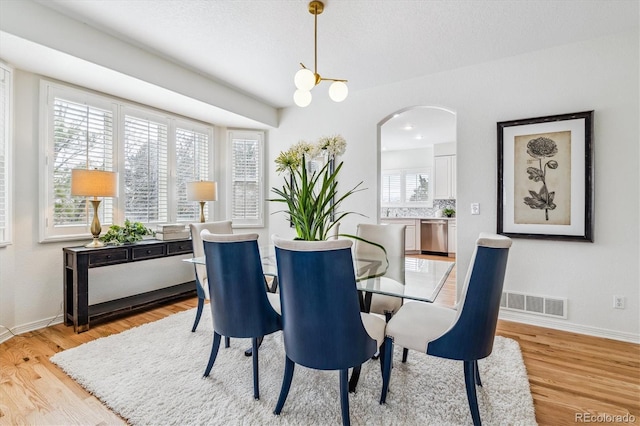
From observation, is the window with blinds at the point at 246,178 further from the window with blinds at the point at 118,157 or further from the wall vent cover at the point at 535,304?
the wall vent cover at the point at 535,304

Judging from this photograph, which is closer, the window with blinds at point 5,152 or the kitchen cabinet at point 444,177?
the window with blinds at point 5,152

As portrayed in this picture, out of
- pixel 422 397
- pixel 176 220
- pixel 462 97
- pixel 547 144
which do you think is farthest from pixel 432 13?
pixel 176 220

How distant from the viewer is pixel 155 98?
140 inches

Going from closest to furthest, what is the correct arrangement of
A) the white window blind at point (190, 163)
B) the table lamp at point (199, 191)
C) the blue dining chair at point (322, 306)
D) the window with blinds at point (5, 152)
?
the blue dining chair at point (322, 306), the window with blinds at point (5, 152), the table lamp at point (199, 191), the white window blind at point (190, 163)

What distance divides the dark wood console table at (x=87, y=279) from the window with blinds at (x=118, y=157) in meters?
0.46

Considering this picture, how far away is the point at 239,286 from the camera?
6.04 ft

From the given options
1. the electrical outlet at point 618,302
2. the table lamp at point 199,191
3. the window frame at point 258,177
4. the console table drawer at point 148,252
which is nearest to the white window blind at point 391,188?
the window frame at point 258,177

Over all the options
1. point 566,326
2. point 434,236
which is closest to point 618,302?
point 566,326

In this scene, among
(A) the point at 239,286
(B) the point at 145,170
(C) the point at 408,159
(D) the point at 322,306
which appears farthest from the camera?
(C) the point at 408,159

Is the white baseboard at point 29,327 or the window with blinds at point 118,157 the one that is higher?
the window with blinds at point 118,157

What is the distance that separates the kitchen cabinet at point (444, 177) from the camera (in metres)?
7.25

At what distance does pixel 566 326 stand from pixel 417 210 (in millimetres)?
5174

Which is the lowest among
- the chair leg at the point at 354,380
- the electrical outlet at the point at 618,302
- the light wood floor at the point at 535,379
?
the light wood floor at the point at 535,379

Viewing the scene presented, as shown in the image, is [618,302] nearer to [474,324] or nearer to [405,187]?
[474,324]
